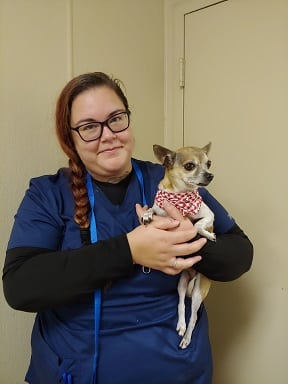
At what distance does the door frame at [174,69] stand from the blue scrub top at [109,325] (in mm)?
787

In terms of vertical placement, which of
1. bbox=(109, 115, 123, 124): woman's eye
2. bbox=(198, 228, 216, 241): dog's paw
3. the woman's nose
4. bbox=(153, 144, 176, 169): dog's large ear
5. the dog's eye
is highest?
bbox=(109, 115, 123, 124): woman's eye

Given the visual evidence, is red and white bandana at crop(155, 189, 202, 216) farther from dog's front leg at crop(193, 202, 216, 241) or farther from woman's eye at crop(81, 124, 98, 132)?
woman's eye at crop(81, 124, 98, 132)

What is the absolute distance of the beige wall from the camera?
1296 millimetres

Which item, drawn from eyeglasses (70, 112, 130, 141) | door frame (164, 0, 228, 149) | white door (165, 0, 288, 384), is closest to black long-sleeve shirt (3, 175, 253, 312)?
eyeglasses (70, 112, 130, 141)

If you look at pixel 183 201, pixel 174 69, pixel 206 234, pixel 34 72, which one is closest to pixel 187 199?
pixel 183 201

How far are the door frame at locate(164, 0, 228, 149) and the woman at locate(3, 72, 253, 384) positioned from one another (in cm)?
63

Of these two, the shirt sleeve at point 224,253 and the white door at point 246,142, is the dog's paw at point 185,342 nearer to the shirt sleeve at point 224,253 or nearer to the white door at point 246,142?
the shirt sleeve at point 224,253

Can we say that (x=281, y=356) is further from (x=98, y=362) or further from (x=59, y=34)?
(x=59, y=34)

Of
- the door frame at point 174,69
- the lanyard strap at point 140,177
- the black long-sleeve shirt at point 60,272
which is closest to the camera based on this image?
the black long-sleeve shirt at point 60,272

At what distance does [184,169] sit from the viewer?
1127 millimetres

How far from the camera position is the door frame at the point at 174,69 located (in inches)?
69.2

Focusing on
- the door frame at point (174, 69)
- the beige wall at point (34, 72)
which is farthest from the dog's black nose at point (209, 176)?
the door frame at point (174, 69)

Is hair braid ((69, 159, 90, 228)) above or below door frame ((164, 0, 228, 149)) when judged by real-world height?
below

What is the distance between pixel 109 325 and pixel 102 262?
0.69 ft
